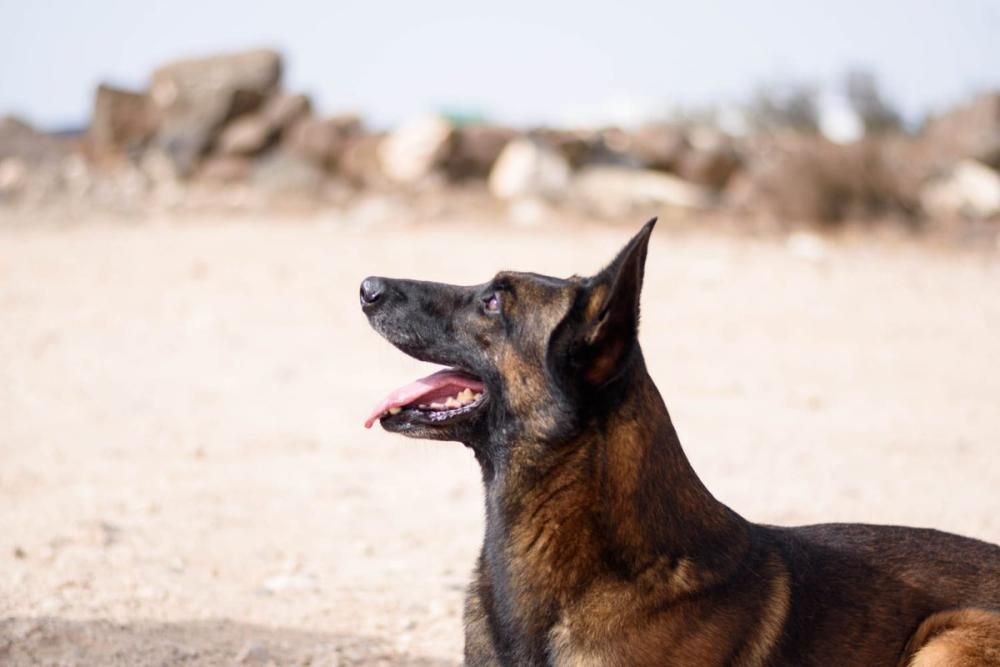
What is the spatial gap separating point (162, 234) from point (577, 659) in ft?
46.1

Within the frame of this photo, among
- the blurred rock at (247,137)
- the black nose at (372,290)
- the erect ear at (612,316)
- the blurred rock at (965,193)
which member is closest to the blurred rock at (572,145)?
the blurred rock at (247,137)

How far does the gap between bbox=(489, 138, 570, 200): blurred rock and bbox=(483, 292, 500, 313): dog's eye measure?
14.7 metres

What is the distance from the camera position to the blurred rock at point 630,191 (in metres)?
18.3

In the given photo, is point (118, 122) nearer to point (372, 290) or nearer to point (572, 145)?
point (572, 145)

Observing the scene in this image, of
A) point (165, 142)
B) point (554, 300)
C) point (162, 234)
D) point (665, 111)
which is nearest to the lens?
point (554, 300)

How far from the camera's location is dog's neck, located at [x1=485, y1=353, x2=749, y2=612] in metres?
3.71

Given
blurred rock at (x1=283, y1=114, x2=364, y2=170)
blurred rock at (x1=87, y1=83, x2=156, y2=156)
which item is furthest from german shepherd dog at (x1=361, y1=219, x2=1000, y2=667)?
blurred rock at (x1=87, y1=83, x2=156, y2=156)

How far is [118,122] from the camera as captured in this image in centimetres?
2380

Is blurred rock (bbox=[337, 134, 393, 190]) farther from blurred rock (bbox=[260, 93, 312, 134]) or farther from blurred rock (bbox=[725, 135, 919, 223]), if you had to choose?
blurred rock (bbox=[725, 135, 919, 223])

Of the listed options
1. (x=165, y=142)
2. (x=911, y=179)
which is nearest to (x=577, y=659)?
(x=911, y=179)

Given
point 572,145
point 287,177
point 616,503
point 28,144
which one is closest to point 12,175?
point 28,144

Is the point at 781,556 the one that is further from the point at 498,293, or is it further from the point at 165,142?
the point at 165,142

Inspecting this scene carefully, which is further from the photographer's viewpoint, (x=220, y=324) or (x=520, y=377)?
(x=220, y=324)

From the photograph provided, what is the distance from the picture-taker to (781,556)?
12.8 feet
